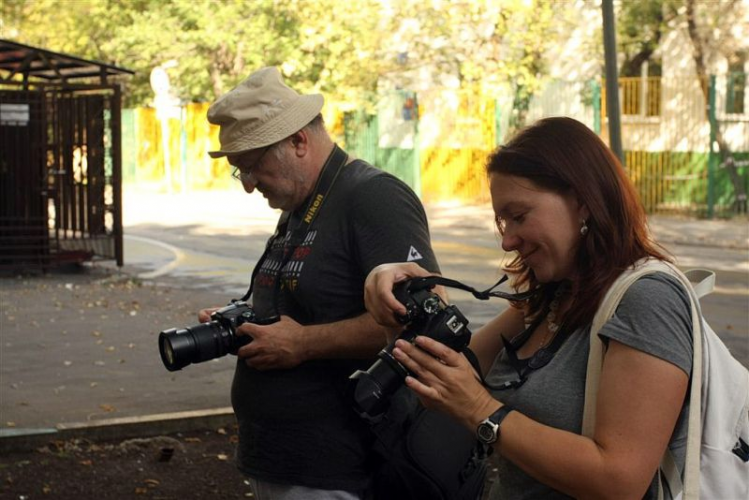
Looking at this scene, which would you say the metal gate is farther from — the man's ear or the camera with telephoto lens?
the camera with telephoto lens

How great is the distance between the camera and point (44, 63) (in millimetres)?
16234

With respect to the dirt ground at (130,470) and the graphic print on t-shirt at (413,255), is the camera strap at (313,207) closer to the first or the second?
the graphic print on t-shirt at (413,255)

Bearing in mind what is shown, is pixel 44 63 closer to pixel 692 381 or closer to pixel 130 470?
pixel 130 470

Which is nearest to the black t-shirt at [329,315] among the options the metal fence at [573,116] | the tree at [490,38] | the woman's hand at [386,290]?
the woman's hand at [386,290]

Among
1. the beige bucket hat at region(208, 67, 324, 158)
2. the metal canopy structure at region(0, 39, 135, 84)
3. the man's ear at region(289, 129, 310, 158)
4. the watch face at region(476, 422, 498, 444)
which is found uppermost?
the metal canopy structure at region(0, 39, 135, 84)

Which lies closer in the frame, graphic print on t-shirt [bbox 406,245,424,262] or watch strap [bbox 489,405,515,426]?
watch strap [bbox 489,405,515,426]

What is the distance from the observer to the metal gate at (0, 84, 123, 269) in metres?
15.5

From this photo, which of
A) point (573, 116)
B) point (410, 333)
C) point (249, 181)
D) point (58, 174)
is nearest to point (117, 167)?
point (58, 174)

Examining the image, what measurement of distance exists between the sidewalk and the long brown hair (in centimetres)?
512

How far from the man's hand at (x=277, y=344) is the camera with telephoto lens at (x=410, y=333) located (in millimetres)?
580

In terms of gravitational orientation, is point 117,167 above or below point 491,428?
above

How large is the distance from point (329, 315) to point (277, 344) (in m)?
0.16

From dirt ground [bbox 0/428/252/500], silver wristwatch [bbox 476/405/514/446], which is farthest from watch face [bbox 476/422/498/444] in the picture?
dirt ground [bbox 0/428/252/500]

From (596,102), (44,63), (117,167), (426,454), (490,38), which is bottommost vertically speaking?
(426,454)
